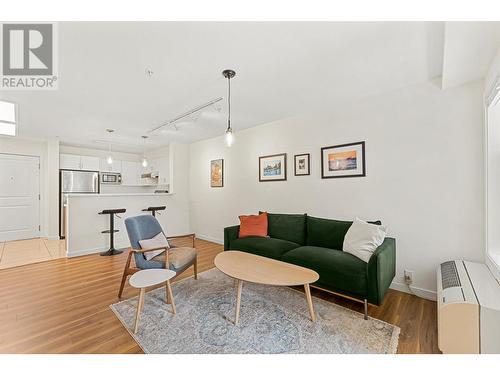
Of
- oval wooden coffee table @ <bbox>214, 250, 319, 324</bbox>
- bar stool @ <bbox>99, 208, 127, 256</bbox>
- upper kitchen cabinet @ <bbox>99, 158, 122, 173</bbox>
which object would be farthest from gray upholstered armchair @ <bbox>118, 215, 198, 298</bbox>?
upper kitchen cabinet @ <bbox>99, 158, 122, 173</bbox>

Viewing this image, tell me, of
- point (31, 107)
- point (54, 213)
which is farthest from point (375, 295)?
point (54, 213)

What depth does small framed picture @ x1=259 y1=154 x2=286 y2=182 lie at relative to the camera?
12.7 ft

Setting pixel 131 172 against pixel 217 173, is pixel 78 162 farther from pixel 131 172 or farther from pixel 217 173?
pixel 217 173

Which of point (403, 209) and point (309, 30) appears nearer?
point (309, 30)

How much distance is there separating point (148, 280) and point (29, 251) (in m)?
4.16

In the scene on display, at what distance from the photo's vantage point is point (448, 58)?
1854mm

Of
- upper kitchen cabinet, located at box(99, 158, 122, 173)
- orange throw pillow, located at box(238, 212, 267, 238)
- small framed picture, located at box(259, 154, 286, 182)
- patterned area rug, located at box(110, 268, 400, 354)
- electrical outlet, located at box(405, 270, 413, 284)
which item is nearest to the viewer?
patterned area rug, located at box(110, 268, 400, 354)

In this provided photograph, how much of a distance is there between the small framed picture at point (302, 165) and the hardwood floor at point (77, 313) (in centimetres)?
182

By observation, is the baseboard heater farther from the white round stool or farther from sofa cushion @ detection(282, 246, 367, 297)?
the white round stool

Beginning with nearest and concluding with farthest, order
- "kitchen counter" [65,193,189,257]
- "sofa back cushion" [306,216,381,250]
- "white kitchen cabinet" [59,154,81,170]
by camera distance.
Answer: "sofa back cushion" [306,216,381,250], "kitchen counter" [65,193,189,257], "white kitchen cabinet" [59,154,81,170]

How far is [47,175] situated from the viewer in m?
5.45
